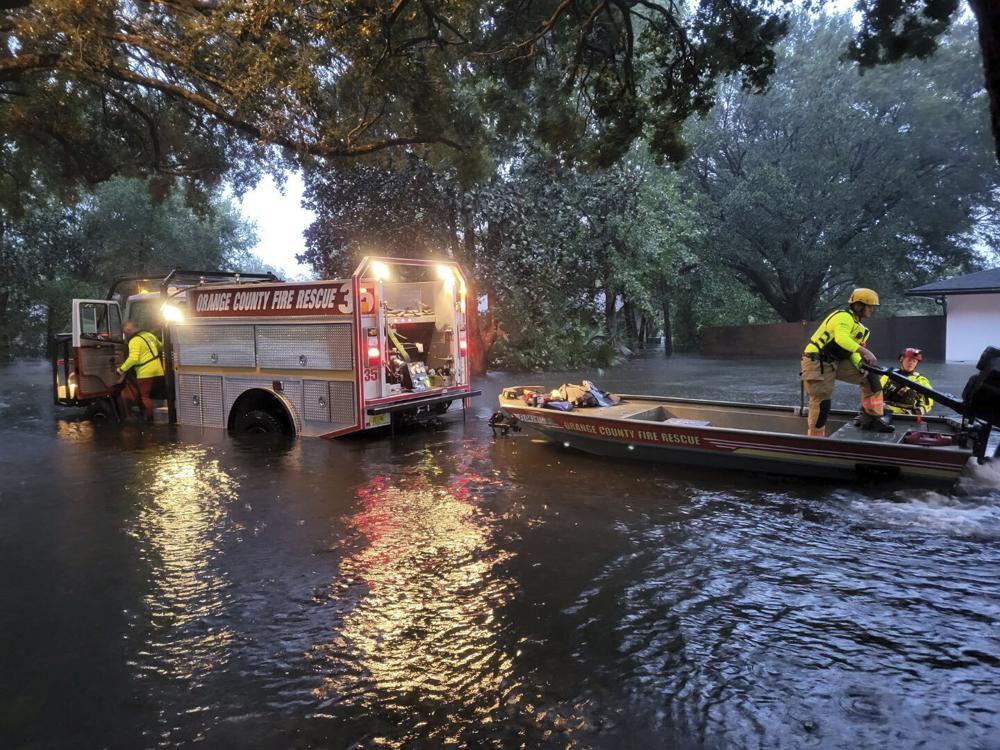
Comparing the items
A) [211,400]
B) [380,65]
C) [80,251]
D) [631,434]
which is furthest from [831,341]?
[80,251]

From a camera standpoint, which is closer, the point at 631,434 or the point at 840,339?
the point at 840,339

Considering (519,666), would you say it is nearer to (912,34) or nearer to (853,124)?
(912,34)

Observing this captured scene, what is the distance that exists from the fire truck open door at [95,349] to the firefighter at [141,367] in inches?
15.9

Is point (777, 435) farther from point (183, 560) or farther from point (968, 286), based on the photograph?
point (968, 286)

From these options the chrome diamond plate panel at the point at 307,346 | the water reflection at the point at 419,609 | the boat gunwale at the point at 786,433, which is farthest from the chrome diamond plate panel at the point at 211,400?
the water reflection at the point at 419,609

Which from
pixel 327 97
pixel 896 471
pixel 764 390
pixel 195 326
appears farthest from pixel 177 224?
pixel 896 471

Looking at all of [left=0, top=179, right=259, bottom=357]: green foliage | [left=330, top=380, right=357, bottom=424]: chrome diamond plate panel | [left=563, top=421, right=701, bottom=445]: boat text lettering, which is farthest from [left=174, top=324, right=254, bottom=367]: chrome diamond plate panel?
[left=0, top=179, right=259, bottom=357]: green foliage

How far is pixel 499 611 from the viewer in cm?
419

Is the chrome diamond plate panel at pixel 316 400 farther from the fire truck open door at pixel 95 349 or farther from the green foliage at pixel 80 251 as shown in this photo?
the green foliage at pixel 80 251

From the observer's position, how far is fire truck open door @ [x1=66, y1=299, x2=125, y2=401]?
11352 millimetres

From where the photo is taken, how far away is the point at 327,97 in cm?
1511

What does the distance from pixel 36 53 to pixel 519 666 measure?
1422 centimetres

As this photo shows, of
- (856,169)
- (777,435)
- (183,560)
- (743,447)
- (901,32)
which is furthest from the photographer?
(856,169)

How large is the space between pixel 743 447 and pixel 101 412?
10.7 metres
